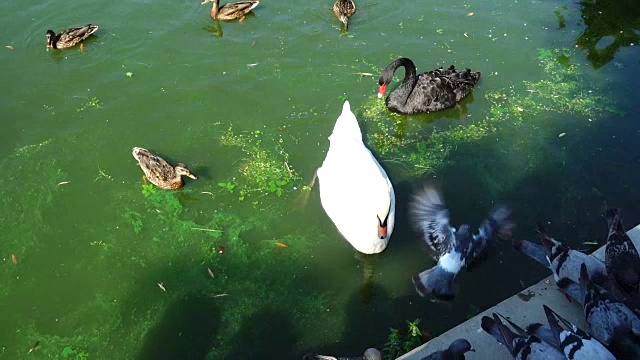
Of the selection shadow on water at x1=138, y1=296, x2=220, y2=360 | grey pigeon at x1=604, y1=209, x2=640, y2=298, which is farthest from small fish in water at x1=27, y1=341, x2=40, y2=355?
grey pigeon at x1=604, y1=209, x2=640, y2=298

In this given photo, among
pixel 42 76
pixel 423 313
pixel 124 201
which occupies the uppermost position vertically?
pixel 42 76

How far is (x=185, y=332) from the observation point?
474 cm

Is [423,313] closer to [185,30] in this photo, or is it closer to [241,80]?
[241,80]

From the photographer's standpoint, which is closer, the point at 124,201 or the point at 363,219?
the point at 363,219

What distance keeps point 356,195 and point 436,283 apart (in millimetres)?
1133

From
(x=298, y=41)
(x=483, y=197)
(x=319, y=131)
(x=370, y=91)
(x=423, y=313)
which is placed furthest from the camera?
(x=298, y=41)

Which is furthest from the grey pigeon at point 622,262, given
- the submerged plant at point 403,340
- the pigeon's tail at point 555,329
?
the submerged plant at point 403,340

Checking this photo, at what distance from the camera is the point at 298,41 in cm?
795

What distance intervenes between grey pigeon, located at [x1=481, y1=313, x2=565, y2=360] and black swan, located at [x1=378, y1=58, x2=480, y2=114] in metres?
3.40

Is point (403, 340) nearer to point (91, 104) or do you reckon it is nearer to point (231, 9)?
point (91, 104)

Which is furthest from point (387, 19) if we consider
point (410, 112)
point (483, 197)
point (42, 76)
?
point (42, 76)

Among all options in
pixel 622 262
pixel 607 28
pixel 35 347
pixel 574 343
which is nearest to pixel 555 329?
pixel 574 343

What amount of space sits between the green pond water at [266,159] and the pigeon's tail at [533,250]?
0.66 ft

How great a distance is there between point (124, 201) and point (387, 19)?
16.4 feet
